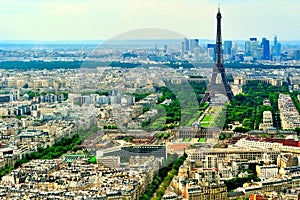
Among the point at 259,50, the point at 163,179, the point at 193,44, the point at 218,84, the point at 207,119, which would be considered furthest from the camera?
the point at 259,50

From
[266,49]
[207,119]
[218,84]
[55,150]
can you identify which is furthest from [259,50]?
[55,150]

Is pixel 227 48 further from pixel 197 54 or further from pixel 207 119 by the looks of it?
pixel 207 119

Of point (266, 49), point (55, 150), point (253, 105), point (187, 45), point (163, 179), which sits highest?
point (187, 45)

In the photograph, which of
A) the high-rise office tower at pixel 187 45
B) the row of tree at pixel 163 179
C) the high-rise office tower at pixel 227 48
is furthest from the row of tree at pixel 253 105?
the high-rise office tower at pixel 227 48

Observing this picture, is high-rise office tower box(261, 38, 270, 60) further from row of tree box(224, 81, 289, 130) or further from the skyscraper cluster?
row of tree box(224, 81, 289, 130)

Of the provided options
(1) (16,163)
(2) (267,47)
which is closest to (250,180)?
(1) (16,163)

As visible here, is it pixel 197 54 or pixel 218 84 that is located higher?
pixel 197 54

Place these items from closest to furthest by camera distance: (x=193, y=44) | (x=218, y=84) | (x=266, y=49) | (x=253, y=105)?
(x=253, y=105) → (x=218, y=84) → (x=193, y=44) → (x=266, y=49)

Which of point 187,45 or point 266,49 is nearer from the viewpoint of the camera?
point 187,45

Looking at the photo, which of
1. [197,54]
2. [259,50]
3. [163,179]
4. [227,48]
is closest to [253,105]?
[163,179]

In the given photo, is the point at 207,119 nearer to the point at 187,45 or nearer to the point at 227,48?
the point at 187,45

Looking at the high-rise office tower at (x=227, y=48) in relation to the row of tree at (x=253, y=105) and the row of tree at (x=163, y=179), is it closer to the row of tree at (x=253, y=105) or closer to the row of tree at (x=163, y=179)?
the row of tree at (x=253, y=105)
